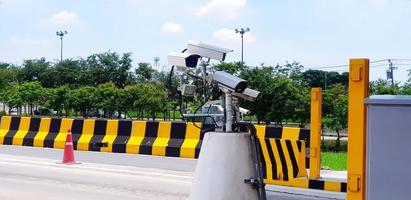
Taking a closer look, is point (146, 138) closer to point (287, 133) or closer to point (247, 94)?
point (287, 133)

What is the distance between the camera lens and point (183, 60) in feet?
16.3

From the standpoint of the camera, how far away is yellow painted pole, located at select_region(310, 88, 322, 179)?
26.9 ft

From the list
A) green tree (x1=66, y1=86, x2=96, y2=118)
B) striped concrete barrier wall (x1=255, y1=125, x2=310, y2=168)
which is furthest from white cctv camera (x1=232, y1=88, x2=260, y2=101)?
green tree (x1=66, y1=86, x2=96, y2=118)

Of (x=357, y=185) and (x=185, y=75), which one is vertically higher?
(x=185, y=75)

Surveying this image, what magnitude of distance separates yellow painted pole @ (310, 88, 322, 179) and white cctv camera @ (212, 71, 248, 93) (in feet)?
11.4

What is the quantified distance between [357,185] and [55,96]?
5010 centimetres

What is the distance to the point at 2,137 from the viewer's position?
16.0 m

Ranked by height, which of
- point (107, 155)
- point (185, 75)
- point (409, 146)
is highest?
point (185, 75)

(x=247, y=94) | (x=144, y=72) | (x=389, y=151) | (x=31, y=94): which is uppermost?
(x=144, y=72)

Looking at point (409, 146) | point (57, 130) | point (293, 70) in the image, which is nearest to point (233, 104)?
point (409, 146)

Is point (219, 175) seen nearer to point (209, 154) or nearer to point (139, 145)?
point (209, 154)

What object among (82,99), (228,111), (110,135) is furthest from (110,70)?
(228,111)

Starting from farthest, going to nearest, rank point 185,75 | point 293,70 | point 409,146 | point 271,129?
1. point 293,70
2. point 271,129
3. point 185,75
4. point 409,146

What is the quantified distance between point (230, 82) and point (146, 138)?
9014mm
